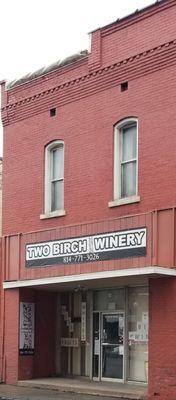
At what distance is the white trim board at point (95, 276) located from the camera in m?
16.0

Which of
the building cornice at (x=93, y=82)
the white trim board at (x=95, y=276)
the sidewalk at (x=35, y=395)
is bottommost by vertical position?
the sidewalk at (x=35, y=395)

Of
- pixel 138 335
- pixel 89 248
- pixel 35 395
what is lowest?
pixel 35 395

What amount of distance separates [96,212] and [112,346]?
363 centimetres

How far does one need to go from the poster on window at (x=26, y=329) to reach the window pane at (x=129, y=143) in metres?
5.50

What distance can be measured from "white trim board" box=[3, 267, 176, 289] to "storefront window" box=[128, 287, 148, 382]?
1753 mm

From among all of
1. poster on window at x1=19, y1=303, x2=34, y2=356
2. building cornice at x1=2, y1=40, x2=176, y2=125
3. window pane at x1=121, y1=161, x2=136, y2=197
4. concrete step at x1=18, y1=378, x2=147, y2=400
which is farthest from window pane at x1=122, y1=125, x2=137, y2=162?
concrete step at x1=18, y1=378, x2=147, y2=400

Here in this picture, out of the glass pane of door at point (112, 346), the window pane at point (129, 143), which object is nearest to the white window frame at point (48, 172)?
the window pane at point (129, 143)

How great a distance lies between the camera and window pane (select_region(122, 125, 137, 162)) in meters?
18.2

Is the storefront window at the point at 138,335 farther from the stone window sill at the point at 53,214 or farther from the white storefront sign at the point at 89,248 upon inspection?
the stone window sill at the point at 53,214

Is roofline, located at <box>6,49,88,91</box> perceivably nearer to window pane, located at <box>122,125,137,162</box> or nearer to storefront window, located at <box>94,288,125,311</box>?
window pane, located at <box>122,125,137,162</box>

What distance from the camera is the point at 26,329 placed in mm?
20844

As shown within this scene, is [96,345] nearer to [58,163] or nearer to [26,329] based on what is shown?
[26,329]

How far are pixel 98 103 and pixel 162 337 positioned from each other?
634cm

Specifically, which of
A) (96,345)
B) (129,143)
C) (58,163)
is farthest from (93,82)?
(96,345)
